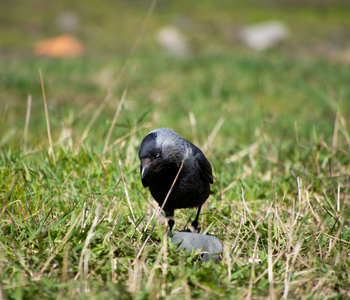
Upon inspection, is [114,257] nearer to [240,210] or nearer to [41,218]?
[41,218]

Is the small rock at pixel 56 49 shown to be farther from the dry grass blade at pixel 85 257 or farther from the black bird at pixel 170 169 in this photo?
the dry grass blade at pixel 85 257

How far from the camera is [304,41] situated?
2408 centimetres

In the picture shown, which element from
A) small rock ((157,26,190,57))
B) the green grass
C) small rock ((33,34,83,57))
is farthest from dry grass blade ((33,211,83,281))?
small rock ((157,26,190,57))

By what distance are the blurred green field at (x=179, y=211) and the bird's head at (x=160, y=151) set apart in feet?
0.77

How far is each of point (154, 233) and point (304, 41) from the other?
23.8 metres

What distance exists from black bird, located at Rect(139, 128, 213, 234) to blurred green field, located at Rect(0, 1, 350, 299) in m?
0.22

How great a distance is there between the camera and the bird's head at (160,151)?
2592mm

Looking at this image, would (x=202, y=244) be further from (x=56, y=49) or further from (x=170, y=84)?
(x=56, y=49)

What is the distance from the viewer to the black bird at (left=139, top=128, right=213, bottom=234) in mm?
2621

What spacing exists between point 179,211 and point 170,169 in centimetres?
70

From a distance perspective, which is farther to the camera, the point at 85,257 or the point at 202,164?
the point at 202,164

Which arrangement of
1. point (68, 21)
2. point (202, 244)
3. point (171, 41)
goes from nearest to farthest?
point (202, 244)
point (171, 41)
point (68, 21)

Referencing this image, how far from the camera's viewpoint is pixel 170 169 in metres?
2.76

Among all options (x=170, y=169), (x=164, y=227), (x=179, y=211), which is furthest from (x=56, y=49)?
(x=164, y=227)
